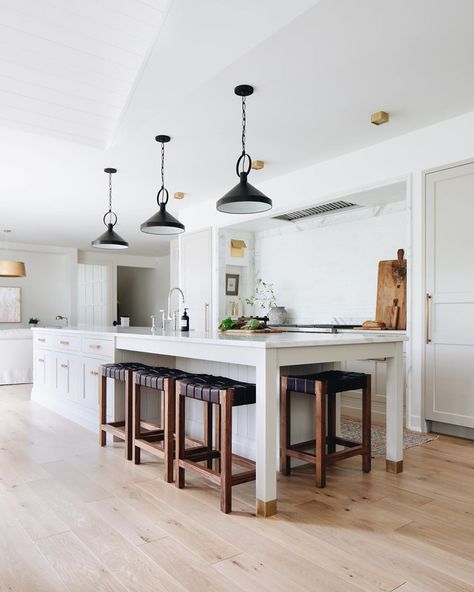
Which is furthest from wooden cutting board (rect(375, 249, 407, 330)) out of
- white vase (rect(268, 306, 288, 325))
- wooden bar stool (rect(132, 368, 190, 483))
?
wooden bar stool (rect(132, 368, 190, 483))

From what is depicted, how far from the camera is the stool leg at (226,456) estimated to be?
7.59ft

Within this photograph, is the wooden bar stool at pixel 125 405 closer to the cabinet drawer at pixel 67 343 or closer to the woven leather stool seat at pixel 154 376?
the woven leather stool seat at pixel 154 376

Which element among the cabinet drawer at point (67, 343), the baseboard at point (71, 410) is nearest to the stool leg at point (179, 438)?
the baseboard at point (71, 410)

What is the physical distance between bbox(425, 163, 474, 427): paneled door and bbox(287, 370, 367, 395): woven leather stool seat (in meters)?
1.32

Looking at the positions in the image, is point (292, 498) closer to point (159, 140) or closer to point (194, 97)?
point (194, 97)

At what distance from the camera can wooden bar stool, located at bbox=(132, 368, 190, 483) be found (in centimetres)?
277

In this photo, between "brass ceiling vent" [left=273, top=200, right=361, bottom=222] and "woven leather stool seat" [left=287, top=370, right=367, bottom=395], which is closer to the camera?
"woven leather stool seat" [left=287, top=370, right=367, bottom=395]

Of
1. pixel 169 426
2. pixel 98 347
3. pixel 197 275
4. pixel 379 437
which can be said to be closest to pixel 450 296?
pixel 379 437

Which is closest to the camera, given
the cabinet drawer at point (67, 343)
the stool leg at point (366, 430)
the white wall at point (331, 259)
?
the stool leg at point (366, 430)

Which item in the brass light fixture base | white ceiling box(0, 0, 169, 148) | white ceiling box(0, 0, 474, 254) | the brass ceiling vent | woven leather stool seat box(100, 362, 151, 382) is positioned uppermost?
white ceiling box(0, 0, 169, 148)

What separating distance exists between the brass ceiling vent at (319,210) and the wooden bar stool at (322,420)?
2.64 meters

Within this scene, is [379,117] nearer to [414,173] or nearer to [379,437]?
[414,173]

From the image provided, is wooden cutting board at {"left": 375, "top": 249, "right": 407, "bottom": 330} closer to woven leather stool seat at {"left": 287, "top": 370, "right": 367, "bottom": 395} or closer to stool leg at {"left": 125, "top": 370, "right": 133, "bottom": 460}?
woven leather stool seat at {"left": 287, "top": 370, "right": 367, "bottom": 395}

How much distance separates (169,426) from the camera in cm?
278
